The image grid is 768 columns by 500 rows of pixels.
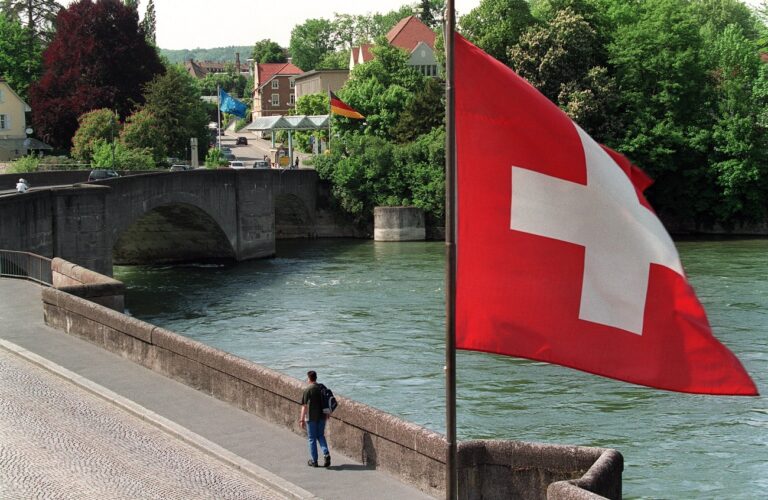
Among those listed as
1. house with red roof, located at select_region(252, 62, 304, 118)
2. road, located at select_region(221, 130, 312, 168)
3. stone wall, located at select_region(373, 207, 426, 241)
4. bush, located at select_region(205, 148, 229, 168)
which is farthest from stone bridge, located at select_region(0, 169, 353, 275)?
house with red roof, located at select_region(252, 62, 304, 118)

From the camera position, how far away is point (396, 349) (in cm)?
3734

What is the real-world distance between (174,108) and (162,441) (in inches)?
2820

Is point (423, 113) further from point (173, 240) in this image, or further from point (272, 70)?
point (272, 70)

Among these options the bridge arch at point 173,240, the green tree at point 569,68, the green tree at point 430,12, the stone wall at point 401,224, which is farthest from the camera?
the green tree at point 430,12

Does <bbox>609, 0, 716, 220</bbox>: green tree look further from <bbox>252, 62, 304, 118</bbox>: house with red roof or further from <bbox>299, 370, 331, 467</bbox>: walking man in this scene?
<bbox>252, 62, 304, 118</bbox>: house with red roof

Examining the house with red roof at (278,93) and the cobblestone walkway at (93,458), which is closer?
the cobblestone walkway at (93,458)

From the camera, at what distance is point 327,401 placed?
1555 centimetres

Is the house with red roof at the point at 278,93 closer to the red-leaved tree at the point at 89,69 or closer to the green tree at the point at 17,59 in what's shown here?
the green tree at the point at 17,59

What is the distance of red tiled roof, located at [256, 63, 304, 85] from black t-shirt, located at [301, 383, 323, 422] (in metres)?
178

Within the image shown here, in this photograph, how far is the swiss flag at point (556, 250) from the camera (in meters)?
9.83

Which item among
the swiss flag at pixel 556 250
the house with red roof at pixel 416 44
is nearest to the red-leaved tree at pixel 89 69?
the house with red roof at pixel 416 44

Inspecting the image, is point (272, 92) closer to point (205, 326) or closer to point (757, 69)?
point (757, 69)

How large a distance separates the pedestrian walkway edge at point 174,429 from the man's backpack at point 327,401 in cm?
114

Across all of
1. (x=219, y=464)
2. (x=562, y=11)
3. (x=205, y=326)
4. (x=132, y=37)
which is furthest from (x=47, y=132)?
(x=219, y=464)
